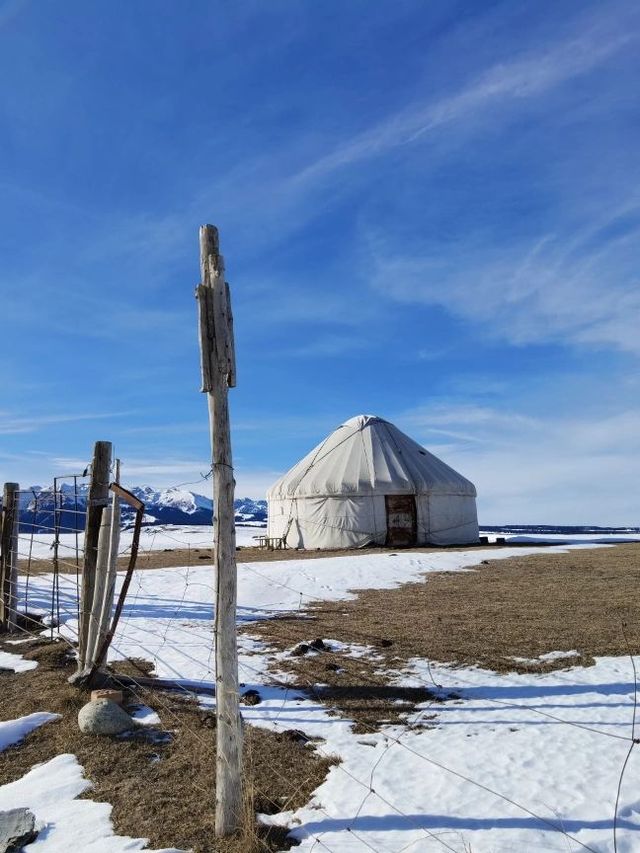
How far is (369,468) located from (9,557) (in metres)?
17.4

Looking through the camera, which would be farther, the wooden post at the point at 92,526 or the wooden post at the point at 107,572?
the wooden post at the point at 92,526

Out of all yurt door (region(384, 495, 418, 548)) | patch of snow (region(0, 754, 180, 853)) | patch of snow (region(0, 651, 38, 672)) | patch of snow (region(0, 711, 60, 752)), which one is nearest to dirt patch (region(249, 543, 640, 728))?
patch of snow (region(0, 754, 180, 853))

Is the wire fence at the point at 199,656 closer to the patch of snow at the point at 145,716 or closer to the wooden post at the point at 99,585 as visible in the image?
the patch of snow at the point at 145,716

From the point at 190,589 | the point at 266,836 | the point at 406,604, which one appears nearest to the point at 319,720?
the point at 266,836

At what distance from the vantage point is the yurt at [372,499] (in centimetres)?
2533

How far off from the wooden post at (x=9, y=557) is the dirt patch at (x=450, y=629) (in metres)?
3.93

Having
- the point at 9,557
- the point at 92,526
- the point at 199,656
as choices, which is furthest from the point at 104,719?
the point at 9,557

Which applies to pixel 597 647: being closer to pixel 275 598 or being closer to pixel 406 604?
pixel 406 604

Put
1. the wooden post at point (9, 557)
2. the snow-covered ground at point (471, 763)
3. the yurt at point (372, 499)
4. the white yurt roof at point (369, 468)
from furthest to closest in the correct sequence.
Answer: the white yurt roof at point (369, 468)
the yurt at point (372, 499)
the wooden post at point (9, 557)
the snow-covered ground at point (471, 763)

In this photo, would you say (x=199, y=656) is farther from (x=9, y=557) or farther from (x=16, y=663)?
(x=9, y=557)

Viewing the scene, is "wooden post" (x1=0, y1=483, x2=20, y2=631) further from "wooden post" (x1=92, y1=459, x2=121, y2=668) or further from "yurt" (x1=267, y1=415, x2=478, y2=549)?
"yurt" (x1=267, y1=415, x2=478, y2=549)

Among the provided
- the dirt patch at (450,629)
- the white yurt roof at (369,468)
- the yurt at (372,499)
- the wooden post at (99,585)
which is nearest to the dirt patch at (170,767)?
the wooden post at (99,585)

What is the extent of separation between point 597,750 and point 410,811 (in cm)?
164

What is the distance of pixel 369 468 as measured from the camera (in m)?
26.3
